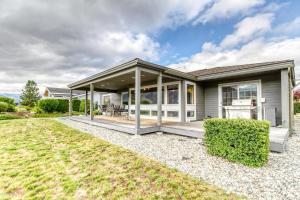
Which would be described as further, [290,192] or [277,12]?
[277,12]

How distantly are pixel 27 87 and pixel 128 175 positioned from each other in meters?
35.9

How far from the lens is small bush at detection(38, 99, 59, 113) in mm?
16250

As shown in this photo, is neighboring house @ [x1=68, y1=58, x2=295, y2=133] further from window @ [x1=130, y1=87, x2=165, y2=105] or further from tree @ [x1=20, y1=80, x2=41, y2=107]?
tree @ [x1=20, y1=80, x2=41, y2=107]

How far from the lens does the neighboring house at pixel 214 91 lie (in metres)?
5.72

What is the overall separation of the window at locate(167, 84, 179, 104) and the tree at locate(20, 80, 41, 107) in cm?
3054

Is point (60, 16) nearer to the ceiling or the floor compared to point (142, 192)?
nearer to the ceiling

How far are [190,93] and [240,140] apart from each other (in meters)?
5.52

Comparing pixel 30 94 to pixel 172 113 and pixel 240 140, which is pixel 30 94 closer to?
pixel 172 113

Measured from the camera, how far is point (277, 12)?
8.52 meters

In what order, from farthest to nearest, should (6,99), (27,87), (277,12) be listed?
(27,87) → (6,99) → (277,12)

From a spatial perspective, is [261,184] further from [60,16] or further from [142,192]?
[60,16]

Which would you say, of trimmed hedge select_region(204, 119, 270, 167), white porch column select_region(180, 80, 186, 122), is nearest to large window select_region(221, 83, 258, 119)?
white porch column select_region(180, 80, 186, 122)

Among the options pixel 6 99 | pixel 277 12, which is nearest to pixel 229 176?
pixel 277 12

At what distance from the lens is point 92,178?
2.53 meters
